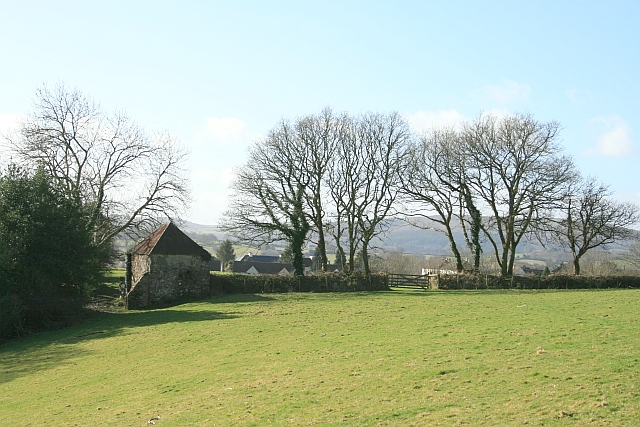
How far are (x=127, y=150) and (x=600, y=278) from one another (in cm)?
3949

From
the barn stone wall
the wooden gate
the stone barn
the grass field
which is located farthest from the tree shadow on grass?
the wooden gate

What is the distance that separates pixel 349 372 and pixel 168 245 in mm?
26825

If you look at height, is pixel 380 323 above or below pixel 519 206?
below

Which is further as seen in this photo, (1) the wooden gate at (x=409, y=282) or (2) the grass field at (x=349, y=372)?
(1) the wooden gate at (x=409, y=282)

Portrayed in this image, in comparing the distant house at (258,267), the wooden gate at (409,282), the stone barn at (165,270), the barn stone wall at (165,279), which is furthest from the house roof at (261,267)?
the barn stone wall at (165,279)

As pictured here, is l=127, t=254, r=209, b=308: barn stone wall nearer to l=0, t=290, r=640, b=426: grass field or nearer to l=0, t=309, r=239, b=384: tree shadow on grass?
l=0, t=309, r=239, b=384: tree shadow on grass

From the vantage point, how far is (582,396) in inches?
368

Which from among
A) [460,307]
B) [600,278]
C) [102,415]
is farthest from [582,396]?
[600,278]

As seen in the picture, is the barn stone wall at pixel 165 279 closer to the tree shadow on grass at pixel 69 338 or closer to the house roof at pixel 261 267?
the tree shadow on grass at pixel 69 338

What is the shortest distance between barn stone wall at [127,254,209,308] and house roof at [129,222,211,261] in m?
0.29

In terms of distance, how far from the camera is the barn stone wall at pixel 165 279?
36.2m

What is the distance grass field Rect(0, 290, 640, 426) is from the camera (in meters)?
9.70

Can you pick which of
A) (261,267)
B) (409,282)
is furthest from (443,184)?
(261,267)

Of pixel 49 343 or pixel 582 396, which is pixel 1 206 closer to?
pixel 49 343
